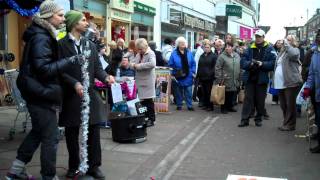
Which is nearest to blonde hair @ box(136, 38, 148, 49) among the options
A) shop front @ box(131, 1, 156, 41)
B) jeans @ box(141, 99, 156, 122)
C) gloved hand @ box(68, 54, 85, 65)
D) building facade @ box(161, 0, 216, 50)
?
jeans @ box(141, 99, 156, 122)

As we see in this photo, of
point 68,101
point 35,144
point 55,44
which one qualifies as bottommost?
point 35,144

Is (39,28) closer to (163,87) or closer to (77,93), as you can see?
(77,93)

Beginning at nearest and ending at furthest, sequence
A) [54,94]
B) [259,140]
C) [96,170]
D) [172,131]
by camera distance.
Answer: [54,94], [96,170], [259,140], [172,131]

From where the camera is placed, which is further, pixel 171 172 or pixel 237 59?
pixel 237 59

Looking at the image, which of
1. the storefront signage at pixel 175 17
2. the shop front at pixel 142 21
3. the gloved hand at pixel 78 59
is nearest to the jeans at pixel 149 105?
the gloved hand at pixel 78 59

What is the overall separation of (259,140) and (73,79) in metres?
4.63

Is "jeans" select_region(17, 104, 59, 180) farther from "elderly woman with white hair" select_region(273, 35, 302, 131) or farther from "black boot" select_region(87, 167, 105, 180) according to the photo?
"elderly woman with white hair" select_region(273, 35, 302, 131)

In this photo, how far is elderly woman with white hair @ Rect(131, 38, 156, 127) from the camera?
1048 centimetres

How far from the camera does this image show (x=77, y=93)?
5.98 meters


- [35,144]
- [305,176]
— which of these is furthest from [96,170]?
[305,176]

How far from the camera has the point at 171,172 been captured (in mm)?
7156

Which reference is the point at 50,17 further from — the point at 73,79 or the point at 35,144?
the point at 35,144

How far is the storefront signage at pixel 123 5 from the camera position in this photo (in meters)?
19.8

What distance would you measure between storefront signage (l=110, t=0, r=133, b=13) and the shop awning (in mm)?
11702
